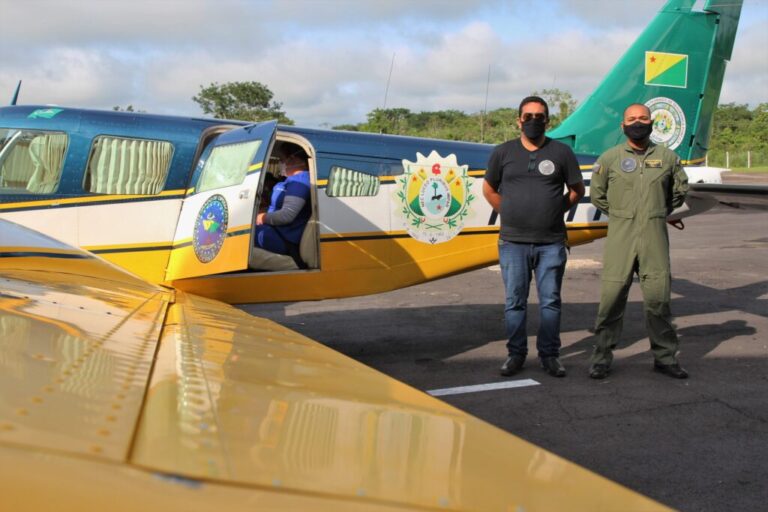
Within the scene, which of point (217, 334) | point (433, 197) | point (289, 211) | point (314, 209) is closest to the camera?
point (217, 334)

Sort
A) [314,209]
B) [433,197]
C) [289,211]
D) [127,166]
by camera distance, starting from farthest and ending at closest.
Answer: [433,197], [314,209], [289,211], [127,166]

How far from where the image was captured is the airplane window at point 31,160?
4.76 m

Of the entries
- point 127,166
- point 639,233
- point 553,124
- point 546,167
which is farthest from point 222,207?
point 553,124

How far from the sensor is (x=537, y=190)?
4.70m

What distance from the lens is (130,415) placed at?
45.1 inches

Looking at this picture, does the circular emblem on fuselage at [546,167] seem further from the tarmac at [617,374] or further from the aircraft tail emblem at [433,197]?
the tarmac at [617,374]

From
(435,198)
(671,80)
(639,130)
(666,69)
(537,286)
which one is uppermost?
(666,69)

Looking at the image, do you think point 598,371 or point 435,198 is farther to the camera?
point 435,198

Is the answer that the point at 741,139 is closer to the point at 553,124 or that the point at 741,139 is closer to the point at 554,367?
the point at 553,124

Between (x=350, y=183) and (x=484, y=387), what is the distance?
79.1 inches

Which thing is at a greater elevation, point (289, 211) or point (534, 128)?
point (534, 128)

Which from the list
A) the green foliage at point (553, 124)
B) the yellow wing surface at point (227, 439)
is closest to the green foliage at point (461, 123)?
the green foliage at point (553, 124)

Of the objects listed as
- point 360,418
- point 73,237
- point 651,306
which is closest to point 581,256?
point 651,306

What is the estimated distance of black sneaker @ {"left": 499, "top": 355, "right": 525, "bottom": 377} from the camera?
491 cm
